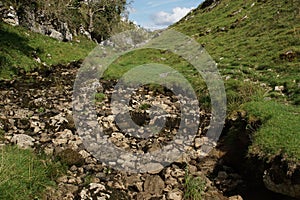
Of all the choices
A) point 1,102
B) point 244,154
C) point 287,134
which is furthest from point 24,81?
point 287,134

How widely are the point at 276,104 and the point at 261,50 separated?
7.96 meters

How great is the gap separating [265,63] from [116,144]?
8.92 metres

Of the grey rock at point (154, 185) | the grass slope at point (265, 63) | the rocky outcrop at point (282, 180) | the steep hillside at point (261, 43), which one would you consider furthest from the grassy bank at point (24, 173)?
the steep hillside at point (261, 43)

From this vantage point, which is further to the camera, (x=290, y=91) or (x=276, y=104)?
(x=290, y=91)

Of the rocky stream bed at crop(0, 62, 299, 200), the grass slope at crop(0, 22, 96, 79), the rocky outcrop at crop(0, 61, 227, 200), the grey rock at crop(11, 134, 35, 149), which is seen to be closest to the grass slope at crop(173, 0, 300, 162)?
the rocky stream bed at crop(0, 62, 299, 200)

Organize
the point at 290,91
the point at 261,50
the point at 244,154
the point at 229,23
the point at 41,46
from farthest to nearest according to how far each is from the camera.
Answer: the point at 229,23, the point at 41,46, the point at 261,50, the point at 290,91, the point at 244,154

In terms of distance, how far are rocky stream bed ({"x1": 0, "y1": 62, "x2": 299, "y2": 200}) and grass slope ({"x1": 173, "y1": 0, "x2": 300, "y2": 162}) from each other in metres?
0.89

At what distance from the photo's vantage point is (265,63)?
14367 millimetres

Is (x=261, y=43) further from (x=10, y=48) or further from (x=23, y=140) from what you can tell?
(x=10, y=48)

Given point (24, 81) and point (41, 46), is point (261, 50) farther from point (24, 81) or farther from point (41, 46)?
point (41, 46)

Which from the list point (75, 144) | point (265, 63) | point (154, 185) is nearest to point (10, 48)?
point (75, 144)

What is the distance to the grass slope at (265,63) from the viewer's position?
24.7 ft

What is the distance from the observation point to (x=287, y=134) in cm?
722

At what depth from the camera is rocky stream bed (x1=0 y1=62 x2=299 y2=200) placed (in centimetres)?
700
